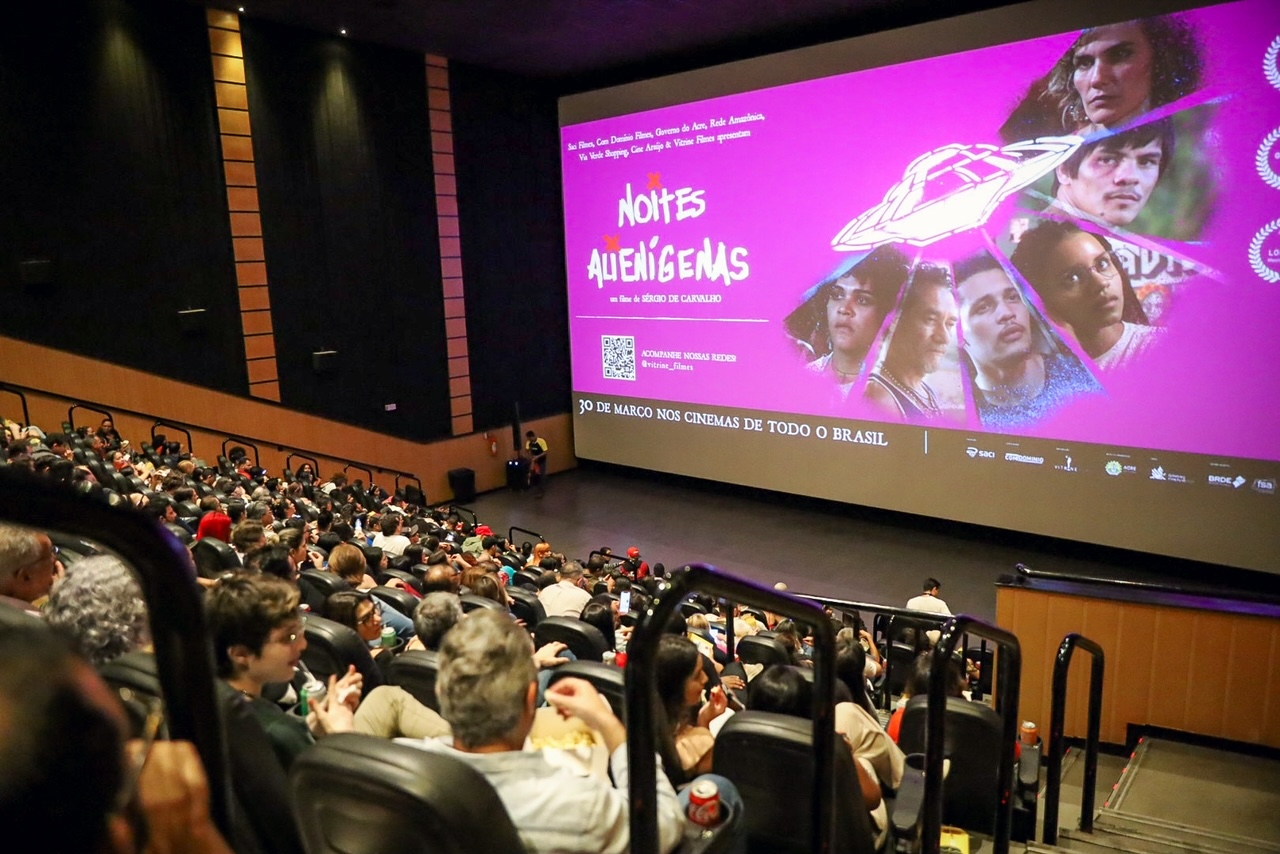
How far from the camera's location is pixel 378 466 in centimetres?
1222

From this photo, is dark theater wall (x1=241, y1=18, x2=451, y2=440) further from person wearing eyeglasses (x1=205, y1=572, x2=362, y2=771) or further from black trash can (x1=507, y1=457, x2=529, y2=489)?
person wearing eyeglasses (x1=205, y1=572, x2=362, y2=771)

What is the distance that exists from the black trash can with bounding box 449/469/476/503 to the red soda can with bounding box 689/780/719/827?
36.2 feet

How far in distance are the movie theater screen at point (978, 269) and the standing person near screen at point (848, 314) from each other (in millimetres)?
28

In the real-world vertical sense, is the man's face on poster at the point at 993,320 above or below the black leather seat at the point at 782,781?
above

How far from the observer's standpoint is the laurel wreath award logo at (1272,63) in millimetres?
7004

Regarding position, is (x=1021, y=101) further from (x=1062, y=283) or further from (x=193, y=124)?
(x=193, y=124)

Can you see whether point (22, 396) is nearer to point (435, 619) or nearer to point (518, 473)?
point (518, 473)

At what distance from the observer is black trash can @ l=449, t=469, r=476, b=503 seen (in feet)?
40.9

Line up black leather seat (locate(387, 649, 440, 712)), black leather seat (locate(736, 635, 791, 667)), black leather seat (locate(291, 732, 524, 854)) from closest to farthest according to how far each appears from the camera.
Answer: black leather seat (locate(291, 732, 524, 854)), black leather seat (locate(387, 649, 440, 712)), black leather seat (locate(736, 635, 791, 667))

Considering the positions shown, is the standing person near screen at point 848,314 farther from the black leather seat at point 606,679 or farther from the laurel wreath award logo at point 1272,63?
the black leather seat at point 606,679

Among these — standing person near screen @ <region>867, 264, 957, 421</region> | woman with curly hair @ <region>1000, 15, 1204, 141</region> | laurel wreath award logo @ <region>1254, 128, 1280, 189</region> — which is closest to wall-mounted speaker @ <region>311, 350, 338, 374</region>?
standing person near screen @ <region>867, 264, 957, 421</region>

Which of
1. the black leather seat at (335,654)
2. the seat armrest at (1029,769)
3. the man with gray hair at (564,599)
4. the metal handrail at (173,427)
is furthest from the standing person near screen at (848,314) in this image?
the black leather seat at (335,654)

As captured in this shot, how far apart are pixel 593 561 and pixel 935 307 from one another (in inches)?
181

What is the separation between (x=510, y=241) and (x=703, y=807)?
474 inches
